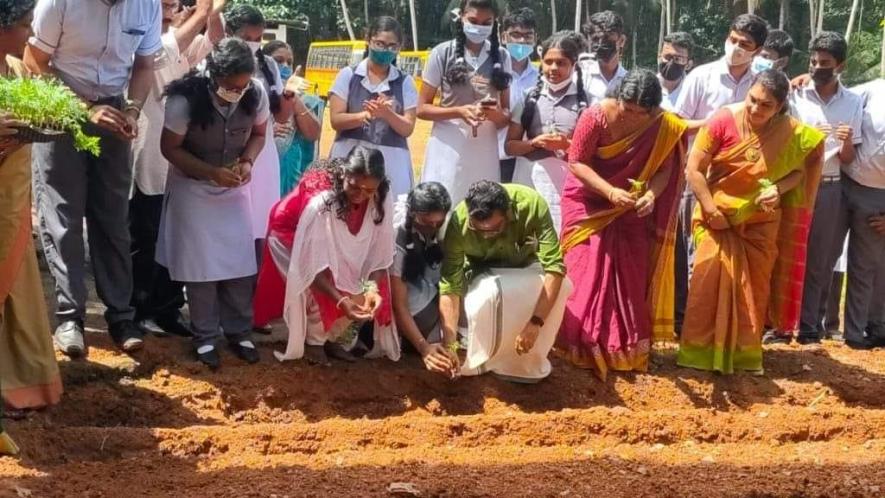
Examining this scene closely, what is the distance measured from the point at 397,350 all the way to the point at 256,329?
89cm

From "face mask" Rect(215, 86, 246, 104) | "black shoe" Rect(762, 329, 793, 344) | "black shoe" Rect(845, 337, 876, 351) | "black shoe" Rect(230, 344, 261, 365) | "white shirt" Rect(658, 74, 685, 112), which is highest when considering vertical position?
"face mask" Rect(215, 86, 246, 104)

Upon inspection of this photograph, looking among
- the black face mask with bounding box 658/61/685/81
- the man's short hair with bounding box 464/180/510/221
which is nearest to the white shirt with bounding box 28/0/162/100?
the man's short hair with bounding box 464/180/510/221

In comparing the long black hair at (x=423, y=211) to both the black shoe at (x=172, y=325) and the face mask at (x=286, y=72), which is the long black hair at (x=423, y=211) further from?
the face mask at (x=286, y=72)

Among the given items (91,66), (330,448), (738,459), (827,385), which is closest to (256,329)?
(330,448)

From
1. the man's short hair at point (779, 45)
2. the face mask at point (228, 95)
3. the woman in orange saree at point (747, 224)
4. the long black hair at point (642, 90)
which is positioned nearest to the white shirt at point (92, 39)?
the face mask at point (228, 95)

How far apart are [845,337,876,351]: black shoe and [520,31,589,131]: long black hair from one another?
2608mm

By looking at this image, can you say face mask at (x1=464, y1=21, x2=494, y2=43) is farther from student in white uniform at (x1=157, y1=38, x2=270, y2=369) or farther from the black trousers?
the black trousers

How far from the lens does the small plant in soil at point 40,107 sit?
407cm

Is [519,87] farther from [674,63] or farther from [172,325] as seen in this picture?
[172,325]

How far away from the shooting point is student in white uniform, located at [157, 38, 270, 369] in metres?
5.60

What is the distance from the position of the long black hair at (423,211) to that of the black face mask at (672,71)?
2.59 m

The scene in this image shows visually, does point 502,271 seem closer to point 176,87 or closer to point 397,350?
point 397,350

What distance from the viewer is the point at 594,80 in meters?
7.14

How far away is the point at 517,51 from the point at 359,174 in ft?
6.53
